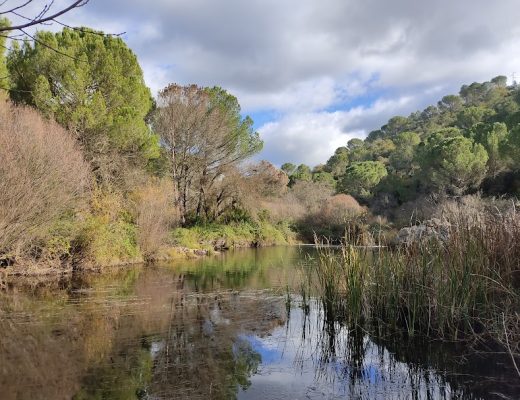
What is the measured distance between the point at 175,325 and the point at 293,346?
2057 mm

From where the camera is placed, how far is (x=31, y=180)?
1205 cm

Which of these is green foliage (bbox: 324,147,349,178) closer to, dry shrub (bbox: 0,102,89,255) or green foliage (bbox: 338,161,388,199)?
green foliage (bbox: 338,161,388,199)

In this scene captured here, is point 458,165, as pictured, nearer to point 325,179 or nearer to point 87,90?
point 325,179

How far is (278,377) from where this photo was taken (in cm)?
527

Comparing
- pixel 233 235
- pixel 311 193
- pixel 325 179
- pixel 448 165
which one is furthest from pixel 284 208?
pixel 325 179

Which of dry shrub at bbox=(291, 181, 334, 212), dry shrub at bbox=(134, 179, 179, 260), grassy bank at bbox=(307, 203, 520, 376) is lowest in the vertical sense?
grassy bank at bbox=(307, 203, 520, 376)

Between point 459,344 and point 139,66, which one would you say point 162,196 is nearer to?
point 139,66

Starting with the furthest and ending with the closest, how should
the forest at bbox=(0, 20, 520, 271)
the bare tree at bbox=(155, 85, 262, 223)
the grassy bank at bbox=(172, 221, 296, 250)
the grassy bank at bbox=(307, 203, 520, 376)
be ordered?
the bare tree at bbox=(155, 85, 262, 223)
the grassy bank at bbox=(172, 221, 296, 250)
the forest at bbox=(0, 20, 520, 271)
the grassy bank at bbox=(307, 203, 520, 376)

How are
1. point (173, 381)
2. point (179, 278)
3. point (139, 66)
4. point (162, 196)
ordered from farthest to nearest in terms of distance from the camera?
point (139, 66) < point (162, 196) < point (179, 278) < point (173, 381)

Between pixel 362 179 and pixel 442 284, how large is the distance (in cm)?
4234

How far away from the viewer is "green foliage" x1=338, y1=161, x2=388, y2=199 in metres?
47.1

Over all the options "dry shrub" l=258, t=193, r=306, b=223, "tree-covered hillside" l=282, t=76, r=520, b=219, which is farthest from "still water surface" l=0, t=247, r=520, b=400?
"dry shrub" l=258, t=193, r=306, b=223

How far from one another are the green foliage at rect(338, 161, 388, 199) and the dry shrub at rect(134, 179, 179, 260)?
2887cm

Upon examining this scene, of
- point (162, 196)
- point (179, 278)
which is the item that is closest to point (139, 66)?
point (162, 196)
